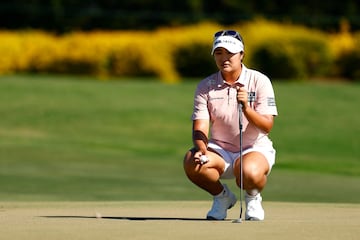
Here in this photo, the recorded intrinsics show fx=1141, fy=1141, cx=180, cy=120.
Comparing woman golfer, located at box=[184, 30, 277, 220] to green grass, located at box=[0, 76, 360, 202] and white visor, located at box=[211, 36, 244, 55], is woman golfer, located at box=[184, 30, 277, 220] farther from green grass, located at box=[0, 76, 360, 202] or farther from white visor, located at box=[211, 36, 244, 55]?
green grass, located at box=[0, 76, 360, 202]

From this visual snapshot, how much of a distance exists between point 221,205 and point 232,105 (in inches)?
30.0

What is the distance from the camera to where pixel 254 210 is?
8.29 metres

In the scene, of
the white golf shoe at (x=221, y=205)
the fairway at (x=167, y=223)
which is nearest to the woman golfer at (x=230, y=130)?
the white golf shoe at (x=221, y=205)

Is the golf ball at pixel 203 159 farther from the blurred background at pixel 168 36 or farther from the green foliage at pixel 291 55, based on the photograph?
the green foliage at pixel 291 55

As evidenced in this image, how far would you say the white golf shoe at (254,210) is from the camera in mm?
8242

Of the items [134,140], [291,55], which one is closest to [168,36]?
[291,55]

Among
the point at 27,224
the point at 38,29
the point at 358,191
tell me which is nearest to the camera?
the point at 27,224

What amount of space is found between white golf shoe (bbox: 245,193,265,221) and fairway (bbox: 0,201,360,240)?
0.10 m

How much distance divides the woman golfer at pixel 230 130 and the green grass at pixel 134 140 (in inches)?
166

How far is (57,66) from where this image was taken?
1251 inches

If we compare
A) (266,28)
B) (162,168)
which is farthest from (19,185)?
(266,28)

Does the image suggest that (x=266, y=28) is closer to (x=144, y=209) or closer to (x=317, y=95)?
(x=317, y=95)

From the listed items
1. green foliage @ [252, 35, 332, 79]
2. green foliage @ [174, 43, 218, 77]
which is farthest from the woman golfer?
green foliage @ [252, 35, 332, 79]

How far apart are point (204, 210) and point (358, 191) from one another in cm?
460
